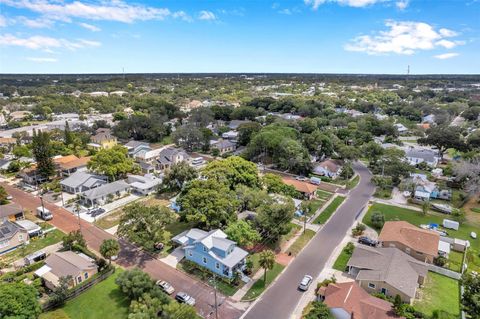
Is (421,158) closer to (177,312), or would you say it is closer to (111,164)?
(177,312)

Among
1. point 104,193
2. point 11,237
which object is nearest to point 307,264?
point 104,193

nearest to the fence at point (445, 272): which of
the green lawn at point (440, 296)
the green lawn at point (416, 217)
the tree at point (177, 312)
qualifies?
the green lawn at point (440, 296)

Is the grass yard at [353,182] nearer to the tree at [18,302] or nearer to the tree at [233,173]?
the tree at [233,173]

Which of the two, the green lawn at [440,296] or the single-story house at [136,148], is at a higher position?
the single-story house at [136,148]

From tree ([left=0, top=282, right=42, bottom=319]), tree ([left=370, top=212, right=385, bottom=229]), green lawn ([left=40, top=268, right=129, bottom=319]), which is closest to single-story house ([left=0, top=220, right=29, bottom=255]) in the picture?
green lawn ([left=40, top=268, right=129, bottom=319])

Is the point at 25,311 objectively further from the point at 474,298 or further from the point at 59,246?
the point at 474,298

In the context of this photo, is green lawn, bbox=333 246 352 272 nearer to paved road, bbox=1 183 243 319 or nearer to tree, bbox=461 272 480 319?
tree, bbox=461 272 480 319

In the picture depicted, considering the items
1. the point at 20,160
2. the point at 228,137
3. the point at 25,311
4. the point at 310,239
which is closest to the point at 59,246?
the point at 25,311
